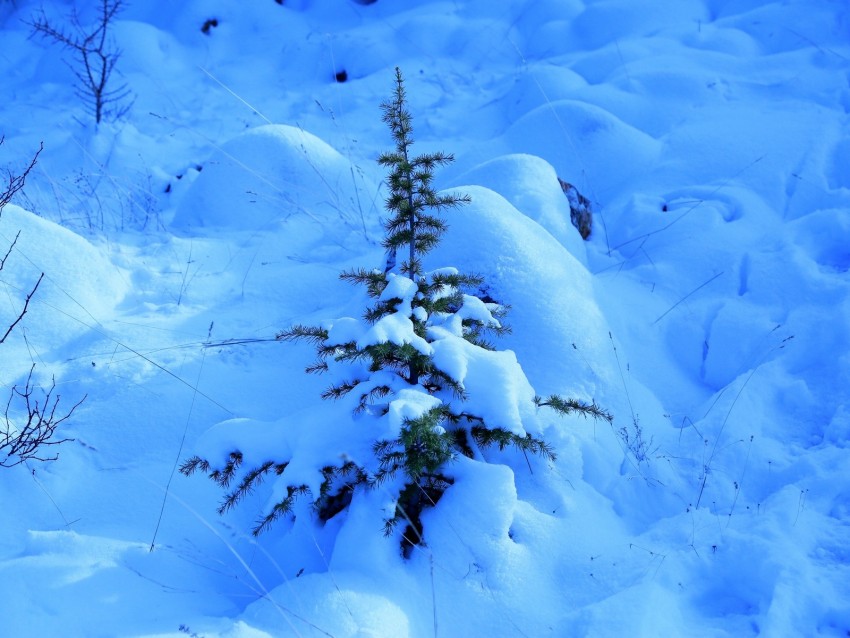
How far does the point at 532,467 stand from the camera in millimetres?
2562

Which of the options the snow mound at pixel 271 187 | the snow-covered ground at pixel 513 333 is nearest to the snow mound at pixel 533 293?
the snow-covered ground at pixel 513 333

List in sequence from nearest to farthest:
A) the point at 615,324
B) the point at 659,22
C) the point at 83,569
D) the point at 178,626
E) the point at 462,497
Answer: the point at 178,626
the point at 83,569
the point at 462,497
the point at 615,324
the point at 659,22

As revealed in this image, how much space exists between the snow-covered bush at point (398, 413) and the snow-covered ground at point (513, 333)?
0.11 metres

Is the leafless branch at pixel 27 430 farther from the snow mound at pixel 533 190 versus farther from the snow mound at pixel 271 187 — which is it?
the snow mound at pixel 533 190

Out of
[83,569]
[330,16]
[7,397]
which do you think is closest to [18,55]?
[330,16]

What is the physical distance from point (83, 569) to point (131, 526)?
0.35m

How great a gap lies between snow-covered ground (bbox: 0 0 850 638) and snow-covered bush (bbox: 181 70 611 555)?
0.35ft

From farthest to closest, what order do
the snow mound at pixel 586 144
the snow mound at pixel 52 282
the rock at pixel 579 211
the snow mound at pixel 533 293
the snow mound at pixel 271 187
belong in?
the snow mound at pixel 586 144
the snow mound at pixel 271 187
the rock at pixel 579 211
the snow mound at pixel 52 282
the snow mound at pixel 533 293

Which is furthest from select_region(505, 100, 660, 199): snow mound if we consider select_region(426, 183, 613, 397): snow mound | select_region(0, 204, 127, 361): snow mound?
select_region(0, 204, 127, 361): snow mound

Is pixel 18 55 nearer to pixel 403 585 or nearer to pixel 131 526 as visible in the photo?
pixel 131 526

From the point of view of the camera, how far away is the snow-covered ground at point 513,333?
206 centimetres

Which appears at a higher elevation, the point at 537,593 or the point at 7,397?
the point at 7,397

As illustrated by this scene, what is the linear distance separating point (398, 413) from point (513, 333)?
1.21m

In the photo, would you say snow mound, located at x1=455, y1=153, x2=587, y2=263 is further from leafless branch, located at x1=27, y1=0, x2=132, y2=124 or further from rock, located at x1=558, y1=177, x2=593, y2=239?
leafless branch, located at x1=27, y1=0, x2=132, y2=124
